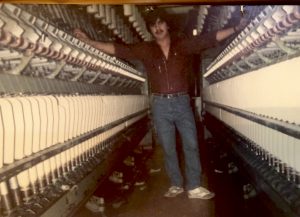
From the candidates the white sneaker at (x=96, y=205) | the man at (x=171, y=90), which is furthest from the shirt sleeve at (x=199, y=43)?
the white sneaker at (x=96, y=205)

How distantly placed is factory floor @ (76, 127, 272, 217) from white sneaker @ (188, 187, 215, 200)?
0.04m

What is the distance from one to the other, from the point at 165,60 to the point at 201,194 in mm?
1053

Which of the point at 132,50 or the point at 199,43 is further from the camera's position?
the point at 132,50

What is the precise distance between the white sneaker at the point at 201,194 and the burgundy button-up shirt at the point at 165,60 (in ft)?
2.53

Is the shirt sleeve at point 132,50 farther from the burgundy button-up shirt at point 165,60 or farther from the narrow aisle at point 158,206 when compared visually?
the narrow aisle at point 158,206

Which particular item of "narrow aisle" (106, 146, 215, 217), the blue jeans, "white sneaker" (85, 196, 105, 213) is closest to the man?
the blue jeans

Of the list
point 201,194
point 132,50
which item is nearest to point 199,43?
point 132,50

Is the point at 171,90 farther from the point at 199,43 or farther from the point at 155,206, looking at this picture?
the point at 155,206

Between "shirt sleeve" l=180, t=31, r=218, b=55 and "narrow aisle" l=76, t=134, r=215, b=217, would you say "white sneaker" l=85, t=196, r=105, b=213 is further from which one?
"shirt sleeve" l=180, t=31, r=218, b=55

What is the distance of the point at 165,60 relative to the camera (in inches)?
117

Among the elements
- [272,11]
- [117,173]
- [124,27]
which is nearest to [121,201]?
[117,173]

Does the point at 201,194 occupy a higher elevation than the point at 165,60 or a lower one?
lower

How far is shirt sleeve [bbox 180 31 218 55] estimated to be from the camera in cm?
278

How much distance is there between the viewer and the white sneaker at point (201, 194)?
296 cm
